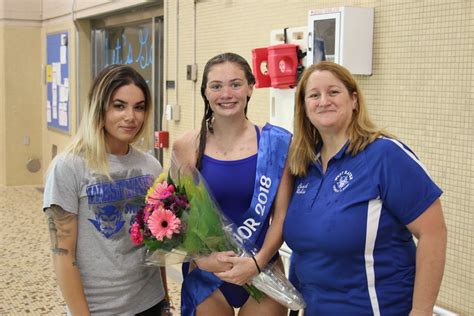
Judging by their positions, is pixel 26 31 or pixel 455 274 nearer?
pixel 455 274

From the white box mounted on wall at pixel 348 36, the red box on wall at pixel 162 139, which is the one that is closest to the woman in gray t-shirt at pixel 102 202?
the white box mounted on wall at pixel 348 36

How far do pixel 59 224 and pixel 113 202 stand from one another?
0.16 metres

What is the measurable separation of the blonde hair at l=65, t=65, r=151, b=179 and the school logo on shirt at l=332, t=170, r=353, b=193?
63 centimetres

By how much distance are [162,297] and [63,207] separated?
1.50 feet

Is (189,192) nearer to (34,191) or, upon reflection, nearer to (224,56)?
(224,56)

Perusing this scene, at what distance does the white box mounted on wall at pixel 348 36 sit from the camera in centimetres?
274

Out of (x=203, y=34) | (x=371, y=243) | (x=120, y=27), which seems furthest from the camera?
(x=120, y=27)

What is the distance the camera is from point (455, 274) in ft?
8.23

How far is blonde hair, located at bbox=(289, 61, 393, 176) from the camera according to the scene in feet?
5.50

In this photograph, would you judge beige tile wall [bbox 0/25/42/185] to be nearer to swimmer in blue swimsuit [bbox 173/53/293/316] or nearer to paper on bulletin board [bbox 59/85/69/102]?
paper on bulletin board [bbox 59/85/69/102]

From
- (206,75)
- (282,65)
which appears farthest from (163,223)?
(282,65)

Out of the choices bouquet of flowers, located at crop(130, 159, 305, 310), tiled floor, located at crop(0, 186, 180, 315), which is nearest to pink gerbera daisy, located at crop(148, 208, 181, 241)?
bouquet of flowers, located at crop(130, 159, 305, 310)

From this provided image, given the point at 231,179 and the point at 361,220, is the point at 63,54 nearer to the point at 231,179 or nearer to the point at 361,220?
the point at 231,179

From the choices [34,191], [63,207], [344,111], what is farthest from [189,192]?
[34,191]
